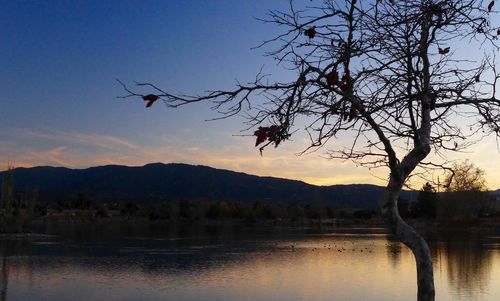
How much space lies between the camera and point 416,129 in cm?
428

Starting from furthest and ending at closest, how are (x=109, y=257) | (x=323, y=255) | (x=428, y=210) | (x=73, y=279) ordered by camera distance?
(x=428, y=210)
(x=323, y=255)
(x=109, y=257)
(x=73, y=279)

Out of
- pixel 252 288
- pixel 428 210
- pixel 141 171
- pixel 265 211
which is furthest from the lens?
pixel 141 171

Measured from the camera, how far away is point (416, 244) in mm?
3932

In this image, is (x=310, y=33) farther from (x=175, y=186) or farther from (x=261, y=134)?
(x=175, y=186)

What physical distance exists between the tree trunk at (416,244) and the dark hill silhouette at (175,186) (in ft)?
414

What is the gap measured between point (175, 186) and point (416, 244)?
6395 inches

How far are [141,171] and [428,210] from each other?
111166 mm

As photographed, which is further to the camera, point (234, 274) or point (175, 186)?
point (175, 186)

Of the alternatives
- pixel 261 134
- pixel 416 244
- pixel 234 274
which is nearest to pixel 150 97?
pixel 261 134

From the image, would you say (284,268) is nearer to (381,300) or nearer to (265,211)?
(381,300)

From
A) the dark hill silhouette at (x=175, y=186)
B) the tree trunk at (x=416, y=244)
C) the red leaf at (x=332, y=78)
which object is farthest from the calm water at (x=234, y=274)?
the dark hill silhouette at (x=175, y=186)

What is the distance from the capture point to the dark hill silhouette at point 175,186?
5567 inches

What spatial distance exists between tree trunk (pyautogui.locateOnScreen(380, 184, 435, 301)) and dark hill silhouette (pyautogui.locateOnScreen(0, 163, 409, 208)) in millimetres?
126212

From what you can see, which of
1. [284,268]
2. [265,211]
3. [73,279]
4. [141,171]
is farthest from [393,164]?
[141,171]
